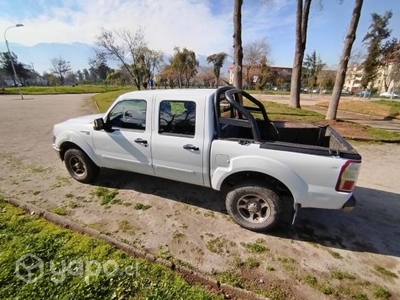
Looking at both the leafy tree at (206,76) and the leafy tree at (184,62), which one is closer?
the leafy tree at (184,62)

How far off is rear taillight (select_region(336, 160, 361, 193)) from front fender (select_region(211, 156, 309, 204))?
14.1 inches

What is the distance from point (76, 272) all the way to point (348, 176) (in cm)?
312

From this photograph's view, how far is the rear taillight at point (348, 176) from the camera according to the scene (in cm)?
237

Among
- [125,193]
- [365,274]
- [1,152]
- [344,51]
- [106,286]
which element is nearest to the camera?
[106,286]

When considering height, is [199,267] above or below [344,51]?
below

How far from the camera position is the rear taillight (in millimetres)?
2366

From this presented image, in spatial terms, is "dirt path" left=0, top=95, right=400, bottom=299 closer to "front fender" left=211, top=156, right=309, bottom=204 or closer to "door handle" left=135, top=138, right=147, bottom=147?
"front fender" left=211, top=156, right=309, bottom=204

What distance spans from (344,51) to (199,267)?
11.7 metres

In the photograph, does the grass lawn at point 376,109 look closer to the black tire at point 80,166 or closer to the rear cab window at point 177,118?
the rear cab window at point 177,118

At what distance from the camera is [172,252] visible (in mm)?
2691

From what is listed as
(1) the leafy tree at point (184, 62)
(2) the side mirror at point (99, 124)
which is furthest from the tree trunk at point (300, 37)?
(1) the leafy tree at point (184, 62)

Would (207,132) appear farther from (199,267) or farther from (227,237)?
(199,267)

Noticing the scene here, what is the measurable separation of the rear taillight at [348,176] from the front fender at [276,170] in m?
0.36

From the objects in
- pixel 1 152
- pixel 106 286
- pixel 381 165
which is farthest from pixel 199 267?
pixel 1 152
